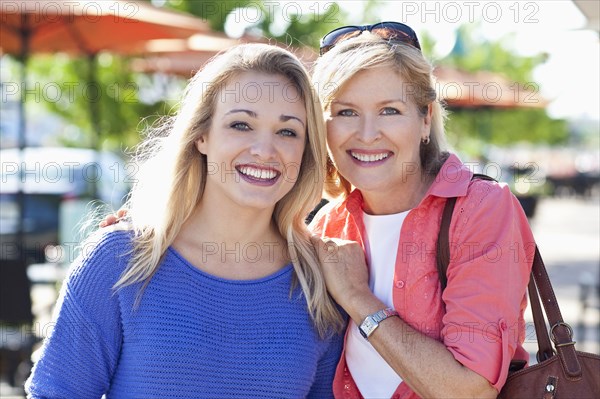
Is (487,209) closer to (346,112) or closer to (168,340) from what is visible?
(346,112)

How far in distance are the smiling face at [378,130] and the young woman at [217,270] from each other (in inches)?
4.3

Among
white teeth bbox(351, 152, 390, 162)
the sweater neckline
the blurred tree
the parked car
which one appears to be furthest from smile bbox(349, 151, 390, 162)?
the blurred tree

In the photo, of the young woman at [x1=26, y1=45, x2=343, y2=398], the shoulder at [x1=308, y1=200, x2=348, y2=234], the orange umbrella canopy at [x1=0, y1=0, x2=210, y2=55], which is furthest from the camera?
the orange umbrella canopy at [x1=0, y1=0, x2=210, y2=55]

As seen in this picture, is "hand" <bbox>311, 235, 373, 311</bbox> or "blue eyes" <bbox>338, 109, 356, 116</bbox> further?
"blue eyes" <bbox>338, 109, 356, 116</bbox>

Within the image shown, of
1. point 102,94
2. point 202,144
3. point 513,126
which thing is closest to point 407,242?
point 202,144

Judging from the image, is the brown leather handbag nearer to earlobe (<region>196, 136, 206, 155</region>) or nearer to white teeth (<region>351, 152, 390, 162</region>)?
white teeth (<region>351, 152, 390, 162</region>)

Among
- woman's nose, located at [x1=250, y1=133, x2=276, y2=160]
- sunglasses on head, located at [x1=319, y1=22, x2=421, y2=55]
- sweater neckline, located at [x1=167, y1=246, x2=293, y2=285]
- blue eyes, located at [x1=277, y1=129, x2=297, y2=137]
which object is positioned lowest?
sweater neckline, located at [x1=167, y1=246, x2=293, y2=285]

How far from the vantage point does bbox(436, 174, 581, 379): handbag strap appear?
2395 millimetres

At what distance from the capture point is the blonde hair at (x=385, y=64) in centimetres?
281

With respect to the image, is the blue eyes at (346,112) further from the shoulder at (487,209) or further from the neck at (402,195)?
the shoulder at (487,209)

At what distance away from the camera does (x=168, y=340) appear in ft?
8.54

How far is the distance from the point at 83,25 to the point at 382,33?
5385 mm

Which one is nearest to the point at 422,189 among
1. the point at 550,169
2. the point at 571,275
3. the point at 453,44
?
the point at 571,275

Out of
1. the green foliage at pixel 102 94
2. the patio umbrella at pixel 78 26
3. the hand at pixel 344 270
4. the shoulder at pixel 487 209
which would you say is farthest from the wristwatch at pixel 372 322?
the green foliage at pixel 102 94
